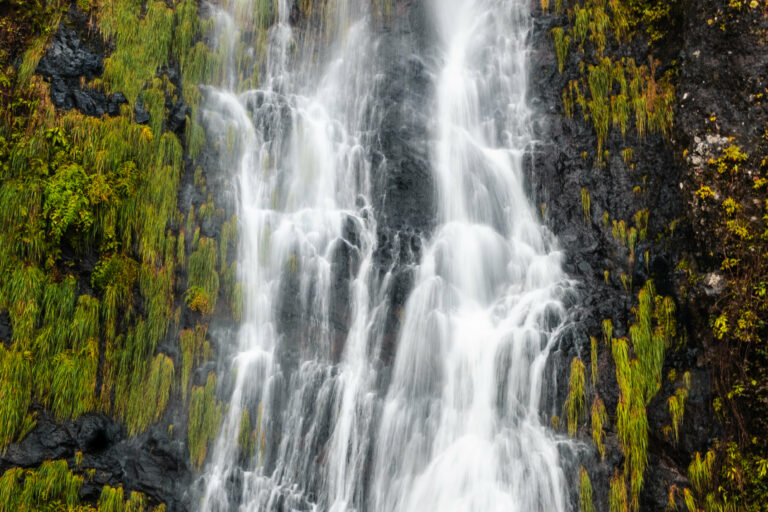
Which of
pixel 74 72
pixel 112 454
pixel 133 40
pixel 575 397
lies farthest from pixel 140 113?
pixel 575 397

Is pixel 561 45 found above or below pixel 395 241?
above

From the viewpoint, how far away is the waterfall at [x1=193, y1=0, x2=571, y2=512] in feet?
25.7

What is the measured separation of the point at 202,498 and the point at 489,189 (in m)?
6.74

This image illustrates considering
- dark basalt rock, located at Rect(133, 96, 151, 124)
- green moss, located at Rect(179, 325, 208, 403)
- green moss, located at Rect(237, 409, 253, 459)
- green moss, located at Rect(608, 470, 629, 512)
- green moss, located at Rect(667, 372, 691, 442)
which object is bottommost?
green moss, located at Rect(608, 470, 629, 512)

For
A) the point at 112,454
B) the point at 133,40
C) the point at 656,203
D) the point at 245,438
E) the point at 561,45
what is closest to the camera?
the point at 112,454

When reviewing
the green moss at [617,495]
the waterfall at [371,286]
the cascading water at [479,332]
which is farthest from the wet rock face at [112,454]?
the green moss at [617,495]

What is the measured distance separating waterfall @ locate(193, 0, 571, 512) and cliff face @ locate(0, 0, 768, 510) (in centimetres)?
31

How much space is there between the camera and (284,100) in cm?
1090

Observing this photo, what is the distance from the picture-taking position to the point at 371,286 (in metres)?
9.12

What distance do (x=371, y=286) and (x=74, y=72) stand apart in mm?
6255

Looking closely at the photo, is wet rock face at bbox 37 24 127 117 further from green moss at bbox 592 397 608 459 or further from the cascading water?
green moss at bbox 592 397 608 459

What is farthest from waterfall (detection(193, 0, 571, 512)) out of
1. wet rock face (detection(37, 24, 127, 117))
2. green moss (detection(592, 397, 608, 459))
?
wet rock face (detection(37, 24, 127, 117))

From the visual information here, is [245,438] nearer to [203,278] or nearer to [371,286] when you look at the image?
[203,278]

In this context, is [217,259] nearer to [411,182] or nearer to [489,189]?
[411,182]
